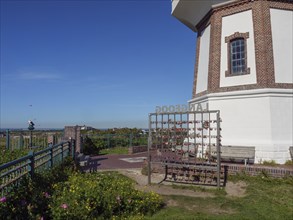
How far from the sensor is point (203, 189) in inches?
326

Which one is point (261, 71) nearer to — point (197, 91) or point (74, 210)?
point (197, 91)

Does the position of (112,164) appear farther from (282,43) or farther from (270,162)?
(282,43)

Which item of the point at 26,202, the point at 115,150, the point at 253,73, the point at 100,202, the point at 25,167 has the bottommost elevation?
the point at 115,150

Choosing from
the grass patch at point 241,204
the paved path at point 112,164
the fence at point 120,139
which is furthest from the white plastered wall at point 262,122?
the fence at point 120,139

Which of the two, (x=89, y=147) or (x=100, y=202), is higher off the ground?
(x=89, y=147)

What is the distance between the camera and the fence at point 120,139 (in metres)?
20.9

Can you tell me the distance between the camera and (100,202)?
215 inches

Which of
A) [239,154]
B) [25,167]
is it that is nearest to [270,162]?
[239,154]

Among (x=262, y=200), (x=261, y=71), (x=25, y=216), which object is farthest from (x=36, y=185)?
(x=261, y=71)

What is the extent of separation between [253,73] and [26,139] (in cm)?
1335

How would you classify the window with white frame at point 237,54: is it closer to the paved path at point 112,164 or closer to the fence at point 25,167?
the paved path at point 112,164

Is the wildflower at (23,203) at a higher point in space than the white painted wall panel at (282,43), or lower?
lower

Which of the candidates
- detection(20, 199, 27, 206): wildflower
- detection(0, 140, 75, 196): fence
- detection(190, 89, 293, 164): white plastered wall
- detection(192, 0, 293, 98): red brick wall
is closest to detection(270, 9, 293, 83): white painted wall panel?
detection(192, 0, 293, 98): red brick wall

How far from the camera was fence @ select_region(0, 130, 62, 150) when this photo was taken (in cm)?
1518
